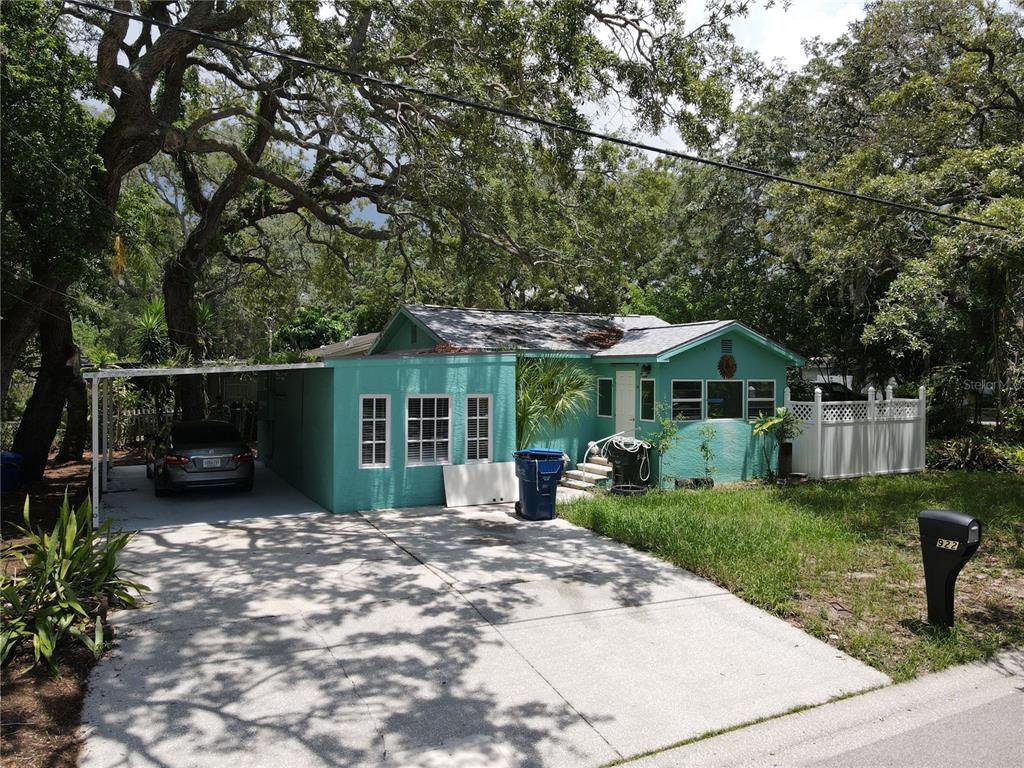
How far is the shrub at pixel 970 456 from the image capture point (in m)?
16.0

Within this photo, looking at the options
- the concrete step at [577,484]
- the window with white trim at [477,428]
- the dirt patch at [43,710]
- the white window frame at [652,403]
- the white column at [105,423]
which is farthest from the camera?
the white window frame at [652,403]

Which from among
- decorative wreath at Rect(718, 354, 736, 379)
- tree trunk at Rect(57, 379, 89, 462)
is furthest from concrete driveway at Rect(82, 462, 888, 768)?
tree trunk at Rect(57, 379, 89, 462)

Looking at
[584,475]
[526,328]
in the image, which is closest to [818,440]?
[584,475]

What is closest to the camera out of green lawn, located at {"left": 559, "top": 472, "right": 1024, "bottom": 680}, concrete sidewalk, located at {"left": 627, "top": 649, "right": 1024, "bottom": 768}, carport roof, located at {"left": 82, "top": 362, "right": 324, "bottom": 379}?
concrete sidewalk, located at {"left": 627, "top": 649, "right": 1024, "bottom": 768}

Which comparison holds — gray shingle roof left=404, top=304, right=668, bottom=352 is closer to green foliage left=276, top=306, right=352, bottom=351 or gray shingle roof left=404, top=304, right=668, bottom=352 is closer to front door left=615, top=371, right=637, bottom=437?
front door left=615, top=371, right=637, bottom=437

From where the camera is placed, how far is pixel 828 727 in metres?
4.62

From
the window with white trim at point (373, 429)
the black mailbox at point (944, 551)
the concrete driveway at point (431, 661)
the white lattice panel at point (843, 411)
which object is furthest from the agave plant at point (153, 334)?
the black mailbox at point (944, 551)

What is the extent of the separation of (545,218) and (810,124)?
897 cm

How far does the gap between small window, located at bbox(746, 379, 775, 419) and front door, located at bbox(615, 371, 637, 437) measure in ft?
8.38

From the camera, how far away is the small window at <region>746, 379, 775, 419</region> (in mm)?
14820

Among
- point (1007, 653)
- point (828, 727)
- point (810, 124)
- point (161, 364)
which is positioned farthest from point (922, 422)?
point (161, 364)

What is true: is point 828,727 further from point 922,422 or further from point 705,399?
point 922,422

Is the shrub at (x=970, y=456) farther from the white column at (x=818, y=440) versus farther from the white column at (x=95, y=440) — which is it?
the white column at (x=95, y=440)

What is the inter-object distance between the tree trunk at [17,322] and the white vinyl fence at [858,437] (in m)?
14.3
